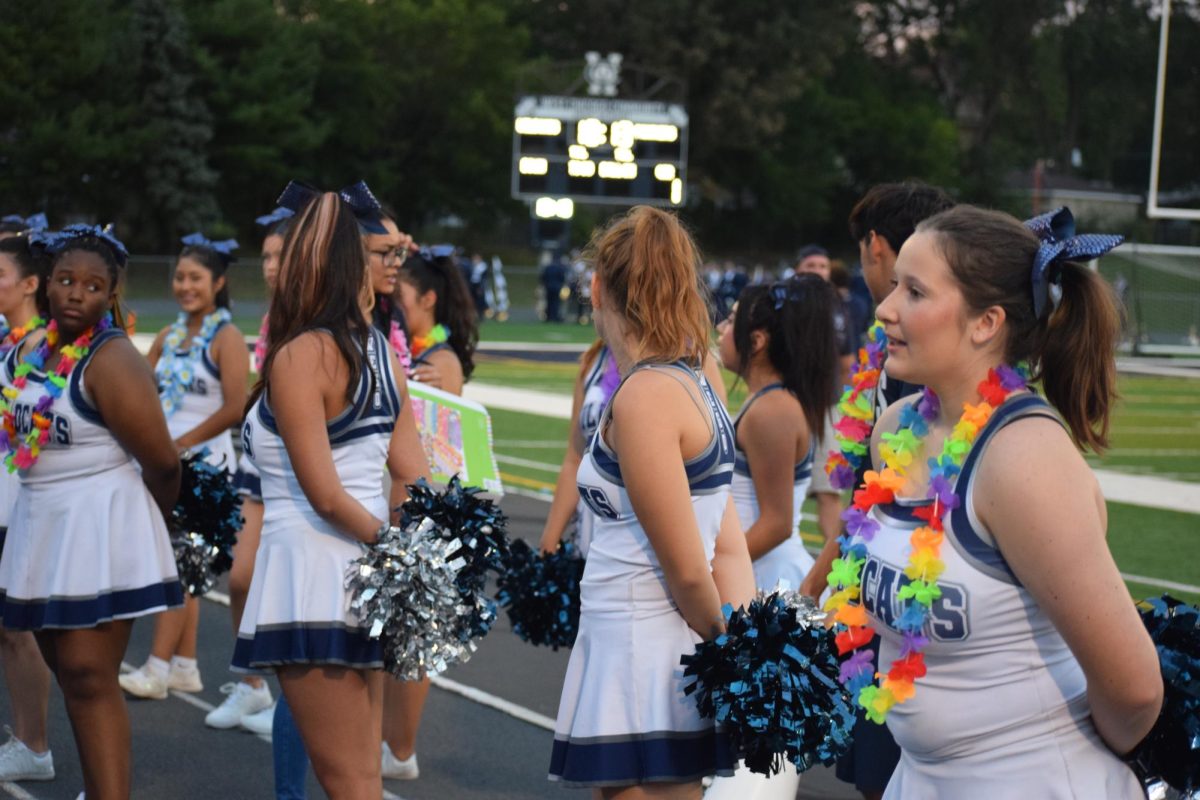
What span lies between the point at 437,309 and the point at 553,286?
3309 centimetres

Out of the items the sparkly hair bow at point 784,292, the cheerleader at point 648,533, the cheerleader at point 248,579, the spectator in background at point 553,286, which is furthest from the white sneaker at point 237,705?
the spectator in background at point 553,286

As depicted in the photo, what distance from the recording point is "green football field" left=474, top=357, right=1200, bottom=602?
10273 mm

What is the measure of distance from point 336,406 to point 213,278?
328cm

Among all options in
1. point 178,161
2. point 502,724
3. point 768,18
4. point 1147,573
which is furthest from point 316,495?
point 768,18

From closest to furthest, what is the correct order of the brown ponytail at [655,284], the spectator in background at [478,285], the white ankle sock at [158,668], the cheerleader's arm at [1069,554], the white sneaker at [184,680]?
the cheerleader's arm at [1069,554] < the brown ponytail at [655,284] < the white ankle sock at [158,668] < the white sneaker at [184,680] < the spectator in background at [478,285]

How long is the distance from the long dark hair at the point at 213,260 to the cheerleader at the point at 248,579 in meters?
0.94

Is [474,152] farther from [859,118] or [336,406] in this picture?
[336,406]

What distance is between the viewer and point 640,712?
316 cm

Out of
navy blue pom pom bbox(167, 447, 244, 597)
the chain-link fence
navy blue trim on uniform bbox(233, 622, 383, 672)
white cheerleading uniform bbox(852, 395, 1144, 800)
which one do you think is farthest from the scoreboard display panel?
white cheerleading uniform bbox(852, 395, 1144, 800)

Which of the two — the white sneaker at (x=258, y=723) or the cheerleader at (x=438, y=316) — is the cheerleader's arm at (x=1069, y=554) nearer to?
the cheerleader at (x=438, y=316)

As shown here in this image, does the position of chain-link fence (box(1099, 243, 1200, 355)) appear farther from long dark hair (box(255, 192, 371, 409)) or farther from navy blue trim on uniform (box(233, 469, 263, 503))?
long dark hair (box(255, 192, 371, 409))

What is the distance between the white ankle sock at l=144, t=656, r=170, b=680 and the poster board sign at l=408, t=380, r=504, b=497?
1.67 meters

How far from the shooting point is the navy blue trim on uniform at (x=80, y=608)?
4258 mm

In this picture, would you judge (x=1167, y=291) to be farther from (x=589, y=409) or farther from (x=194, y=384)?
(x=589, y=409)
